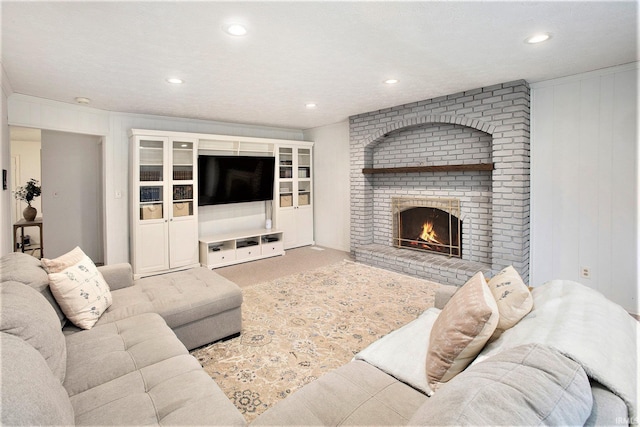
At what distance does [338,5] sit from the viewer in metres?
1.99

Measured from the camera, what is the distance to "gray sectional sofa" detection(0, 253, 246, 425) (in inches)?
40.5

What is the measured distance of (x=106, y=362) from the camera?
1.64 metres

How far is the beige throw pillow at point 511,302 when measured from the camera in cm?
144

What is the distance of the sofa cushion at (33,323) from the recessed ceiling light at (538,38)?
3467mm

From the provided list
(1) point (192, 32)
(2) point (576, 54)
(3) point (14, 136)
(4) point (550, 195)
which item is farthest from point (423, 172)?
(3) point (14, 136)

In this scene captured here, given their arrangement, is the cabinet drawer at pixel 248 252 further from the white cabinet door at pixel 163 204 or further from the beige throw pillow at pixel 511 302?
the beige throw pillow at pixel 511 302

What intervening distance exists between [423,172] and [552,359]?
13.1 feet

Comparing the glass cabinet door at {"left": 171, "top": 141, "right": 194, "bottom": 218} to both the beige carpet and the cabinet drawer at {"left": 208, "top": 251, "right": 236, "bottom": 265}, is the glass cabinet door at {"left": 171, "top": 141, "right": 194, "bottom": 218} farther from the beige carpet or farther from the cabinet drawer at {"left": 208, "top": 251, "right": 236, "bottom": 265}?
the beige carpet

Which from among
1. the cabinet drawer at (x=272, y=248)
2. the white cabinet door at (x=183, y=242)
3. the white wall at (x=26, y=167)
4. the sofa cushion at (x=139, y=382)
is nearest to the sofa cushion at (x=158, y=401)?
the sofa cushion at (x=139, y=382)

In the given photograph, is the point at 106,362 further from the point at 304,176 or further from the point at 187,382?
the point at 304,176

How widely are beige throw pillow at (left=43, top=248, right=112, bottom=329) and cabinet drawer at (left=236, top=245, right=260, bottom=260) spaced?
3.01 meters

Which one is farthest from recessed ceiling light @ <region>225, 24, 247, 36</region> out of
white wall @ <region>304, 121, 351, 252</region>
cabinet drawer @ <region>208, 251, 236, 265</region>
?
white wall @ <region>304, 121, 351, 252</region>

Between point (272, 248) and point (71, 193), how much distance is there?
3.31 meters

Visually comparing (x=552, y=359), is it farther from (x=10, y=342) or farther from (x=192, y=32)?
(x=192, y=32)
